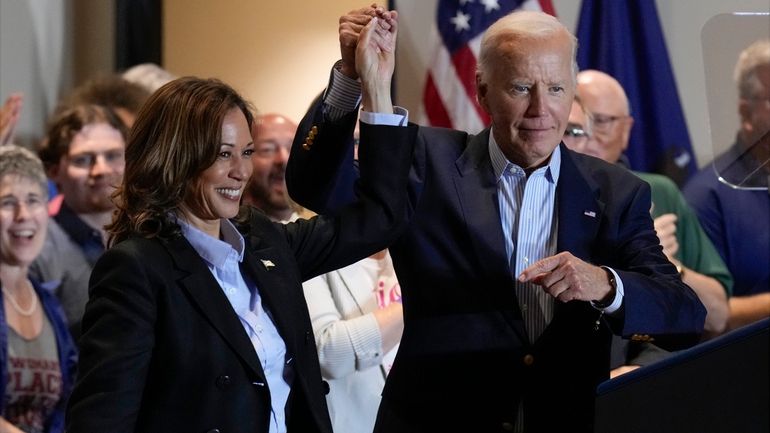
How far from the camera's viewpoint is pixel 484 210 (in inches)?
96.9

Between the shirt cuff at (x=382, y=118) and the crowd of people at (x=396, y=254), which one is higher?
the shirt cuff at (x=382, y=118)

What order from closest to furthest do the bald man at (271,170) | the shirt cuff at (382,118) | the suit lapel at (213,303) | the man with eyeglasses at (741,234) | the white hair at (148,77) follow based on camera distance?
the suit lapel at (213,303), the shirt cuff at (382,118), the bald man at (271,170), the man with eyeglasses at (741,234), the white hair at (148,77)

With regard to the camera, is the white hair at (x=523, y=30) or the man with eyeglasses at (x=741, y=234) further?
the man with eyeglasses at (x=741, y=234)

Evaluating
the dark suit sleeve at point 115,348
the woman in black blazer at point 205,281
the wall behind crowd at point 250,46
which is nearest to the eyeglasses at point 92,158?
the wall behind crowd at point 250,46

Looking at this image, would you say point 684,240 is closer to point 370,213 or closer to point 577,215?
point 577,215

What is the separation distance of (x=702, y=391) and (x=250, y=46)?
4.22 meters

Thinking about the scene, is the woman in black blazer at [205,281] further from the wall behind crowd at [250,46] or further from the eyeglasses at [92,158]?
the wall behind crowd at [250,46]

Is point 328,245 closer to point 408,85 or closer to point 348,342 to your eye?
point 348,342

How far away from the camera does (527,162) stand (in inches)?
97.6

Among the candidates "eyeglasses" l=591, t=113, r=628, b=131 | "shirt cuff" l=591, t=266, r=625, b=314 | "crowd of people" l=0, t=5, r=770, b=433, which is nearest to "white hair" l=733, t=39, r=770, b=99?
"crowd of people" l=0, t=5, r=770, b=433

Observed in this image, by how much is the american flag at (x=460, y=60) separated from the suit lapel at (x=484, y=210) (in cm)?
263

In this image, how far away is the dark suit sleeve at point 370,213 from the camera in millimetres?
2361

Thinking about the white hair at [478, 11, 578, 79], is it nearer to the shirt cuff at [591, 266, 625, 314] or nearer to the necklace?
the shirt cuff at [591, 266, 625, 314]

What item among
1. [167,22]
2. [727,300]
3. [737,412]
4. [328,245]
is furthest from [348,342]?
[167,22]
